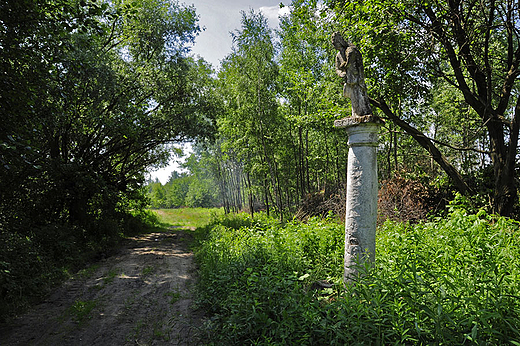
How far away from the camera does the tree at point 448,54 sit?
22.2 feet

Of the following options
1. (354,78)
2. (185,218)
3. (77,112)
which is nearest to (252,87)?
(77,112)

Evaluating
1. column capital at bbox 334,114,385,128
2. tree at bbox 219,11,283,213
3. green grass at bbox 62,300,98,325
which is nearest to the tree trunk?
column capital at bbox 334,114,385,128

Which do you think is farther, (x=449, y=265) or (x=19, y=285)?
(x=19, y=285)

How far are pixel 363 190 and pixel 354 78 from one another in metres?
1.54

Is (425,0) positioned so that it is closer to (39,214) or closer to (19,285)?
(19,285)

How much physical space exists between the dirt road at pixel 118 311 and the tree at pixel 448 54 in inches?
300

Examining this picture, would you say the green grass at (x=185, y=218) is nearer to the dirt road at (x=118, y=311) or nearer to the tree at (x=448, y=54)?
the dirt road at (x=118, y=311)

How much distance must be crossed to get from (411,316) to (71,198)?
A: 36.1ft

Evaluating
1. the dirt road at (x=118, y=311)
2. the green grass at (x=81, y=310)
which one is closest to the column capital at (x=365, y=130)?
the dirt road at (x=118, y=311)

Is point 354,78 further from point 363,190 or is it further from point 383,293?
point 383,293

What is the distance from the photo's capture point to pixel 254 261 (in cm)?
541

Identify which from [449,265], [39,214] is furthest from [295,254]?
[39,214]

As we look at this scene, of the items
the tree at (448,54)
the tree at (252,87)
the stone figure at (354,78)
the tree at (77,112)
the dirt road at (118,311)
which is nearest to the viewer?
the stone figure at (354,78)

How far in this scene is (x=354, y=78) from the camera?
12.3ft
